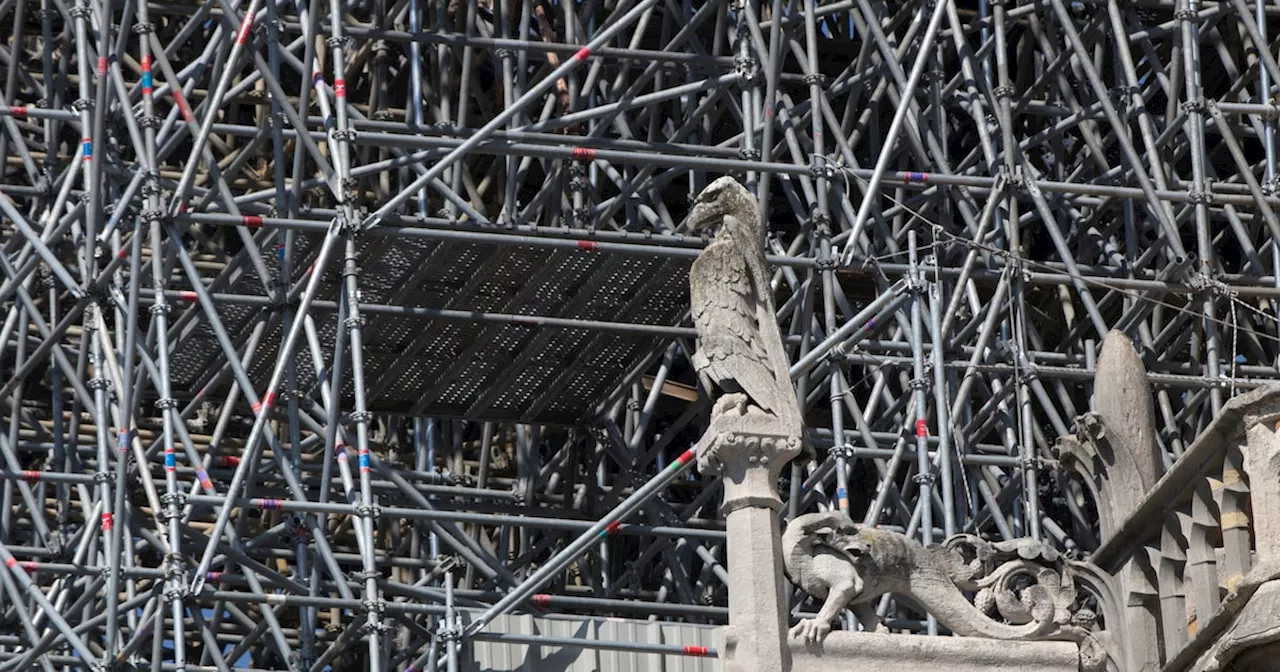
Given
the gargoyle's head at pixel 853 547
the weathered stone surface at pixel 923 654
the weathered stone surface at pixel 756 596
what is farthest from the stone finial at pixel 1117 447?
the weathered stone surface at pixel 756 596

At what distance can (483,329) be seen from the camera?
27094 millimetres

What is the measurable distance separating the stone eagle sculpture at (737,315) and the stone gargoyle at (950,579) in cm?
63

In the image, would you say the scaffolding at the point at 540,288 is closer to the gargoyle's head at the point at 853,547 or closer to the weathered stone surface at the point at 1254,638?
the gargoyle's head at the point at 853,547

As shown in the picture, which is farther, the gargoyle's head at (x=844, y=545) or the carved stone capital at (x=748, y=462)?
the gargoyle's head at (x=844, y=545)

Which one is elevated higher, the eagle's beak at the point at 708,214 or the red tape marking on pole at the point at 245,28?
the red tape marking on pole at the point at 245,28

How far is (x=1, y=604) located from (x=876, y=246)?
727 cm

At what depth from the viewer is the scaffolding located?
2494 cm

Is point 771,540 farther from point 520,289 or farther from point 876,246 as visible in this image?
point 876,246

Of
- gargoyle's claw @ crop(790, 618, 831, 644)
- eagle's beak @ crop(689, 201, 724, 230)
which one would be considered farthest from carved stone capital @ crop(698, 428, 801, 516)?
eagle's beak @ crop(689, 201, 724, 230)

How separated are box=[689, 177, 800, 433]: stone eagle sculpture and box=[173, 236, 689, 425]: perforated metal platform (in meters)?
6.17

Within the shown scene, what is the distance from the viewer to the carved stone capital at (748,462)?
1833cm

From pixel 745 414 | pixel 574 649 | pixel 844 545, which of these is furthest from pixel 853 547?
pixel 574 649

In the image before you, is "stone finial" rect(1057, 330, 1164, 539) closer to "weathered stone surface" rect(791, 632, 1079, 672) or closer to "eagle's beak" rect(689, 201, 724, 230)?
"weathered stone surface" rect(791, 632, 1079, 672)

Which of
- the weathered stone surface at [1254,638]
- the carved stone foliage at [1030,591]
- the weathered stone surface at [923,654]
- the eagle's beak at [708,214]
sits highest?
the eagle's beak at [708,214]
